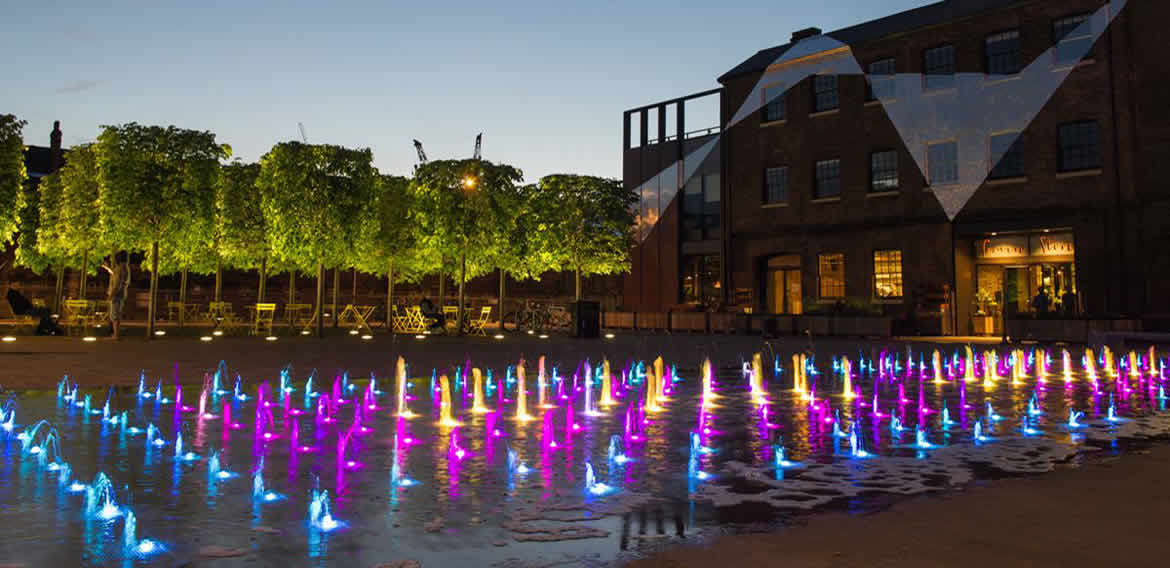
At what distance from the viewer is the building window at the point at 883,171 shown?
Result: 31359 mm

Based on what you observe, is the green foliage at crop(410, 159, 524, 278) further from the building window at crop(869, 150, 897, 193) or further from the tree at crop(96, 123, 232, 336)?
the building window at crop(869, 150, 897, 193)

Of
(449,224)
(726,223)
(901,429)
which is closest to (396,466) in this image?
(901,429)

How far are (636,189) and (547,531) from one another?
39.0 m

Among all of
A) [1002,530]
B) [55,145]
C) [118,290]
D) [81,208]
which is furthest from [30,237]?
[1002,530]

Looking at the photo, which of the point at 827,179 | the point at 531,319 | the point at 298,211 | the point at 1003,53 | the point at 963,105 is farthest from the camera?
the point at 531,319

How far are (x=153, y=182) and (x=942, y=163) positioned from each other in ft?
91.6

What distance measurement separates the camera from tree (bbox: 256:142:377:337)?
25438 mm

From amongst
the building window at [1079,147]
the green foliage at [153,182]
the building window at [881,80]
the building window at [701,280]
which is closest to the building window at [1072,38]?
the building window at [1079,147]

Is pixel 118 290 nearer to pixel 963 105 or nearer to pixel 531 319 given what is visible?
pixel 531 319

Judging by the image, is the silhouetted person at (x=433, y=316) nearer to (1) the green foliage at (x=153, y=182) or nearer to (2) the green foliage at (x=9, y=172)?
(1) the green foliage at (x=153, y=182)

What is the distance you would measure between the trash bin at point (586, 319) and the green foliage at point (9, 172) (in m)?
16.9

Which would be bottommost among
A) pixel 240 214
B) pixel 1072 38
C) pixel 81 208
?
pixel 81 208

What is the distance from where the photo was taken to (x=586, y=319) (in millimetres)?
27625

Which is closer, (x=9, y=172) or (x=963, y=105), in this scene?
(x=9, y=172)
